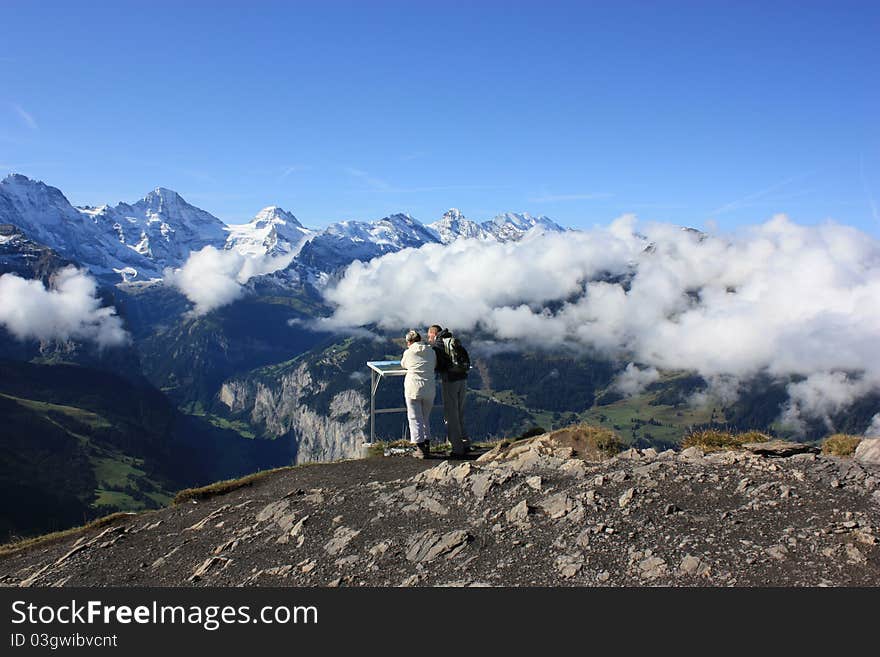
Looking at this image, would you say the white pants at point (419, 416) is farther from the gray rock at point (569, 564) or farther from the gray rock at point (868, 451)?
the gray rock at point (868, 451)

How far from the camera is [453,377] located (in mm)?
21438

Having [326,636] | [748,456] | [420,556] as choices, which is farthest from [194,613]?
[748,456]

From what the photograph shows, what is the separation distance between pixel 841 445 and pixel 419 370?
13.8 metres

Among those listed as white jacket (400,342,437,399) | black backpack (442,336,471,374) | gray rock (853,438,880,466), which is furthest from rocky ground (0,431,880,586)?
black backpack (442,336,471,374)

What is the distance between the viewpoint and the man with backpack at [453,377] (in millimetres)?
21141

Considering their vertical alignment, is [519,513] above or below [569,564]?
above

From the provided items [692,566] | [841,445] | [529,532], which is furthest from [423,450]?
[841,445]

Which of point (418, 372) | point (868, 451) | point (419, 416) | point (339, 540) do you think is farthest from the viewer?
point (419, 416)

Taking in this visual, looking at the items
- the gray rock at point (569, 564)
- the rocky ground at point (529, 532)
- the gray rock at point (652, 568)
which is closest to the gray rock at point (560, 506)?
the rocky ground at point (529, 532)

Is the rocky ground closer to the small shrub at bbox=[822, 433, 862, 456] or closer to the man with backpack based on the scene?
the small shrub at bbox=[822, 433, 862, 456]

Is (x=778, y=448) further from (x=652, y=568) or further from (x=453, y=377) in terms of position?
(x=453, y=377)

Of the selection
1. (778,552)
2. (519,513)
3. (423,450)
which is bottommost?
(778,552)

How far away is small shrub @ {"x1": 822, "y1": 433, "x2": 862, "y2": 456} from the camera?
1942 centimetres

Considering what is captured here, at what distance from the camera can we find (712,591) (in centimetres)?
1016
